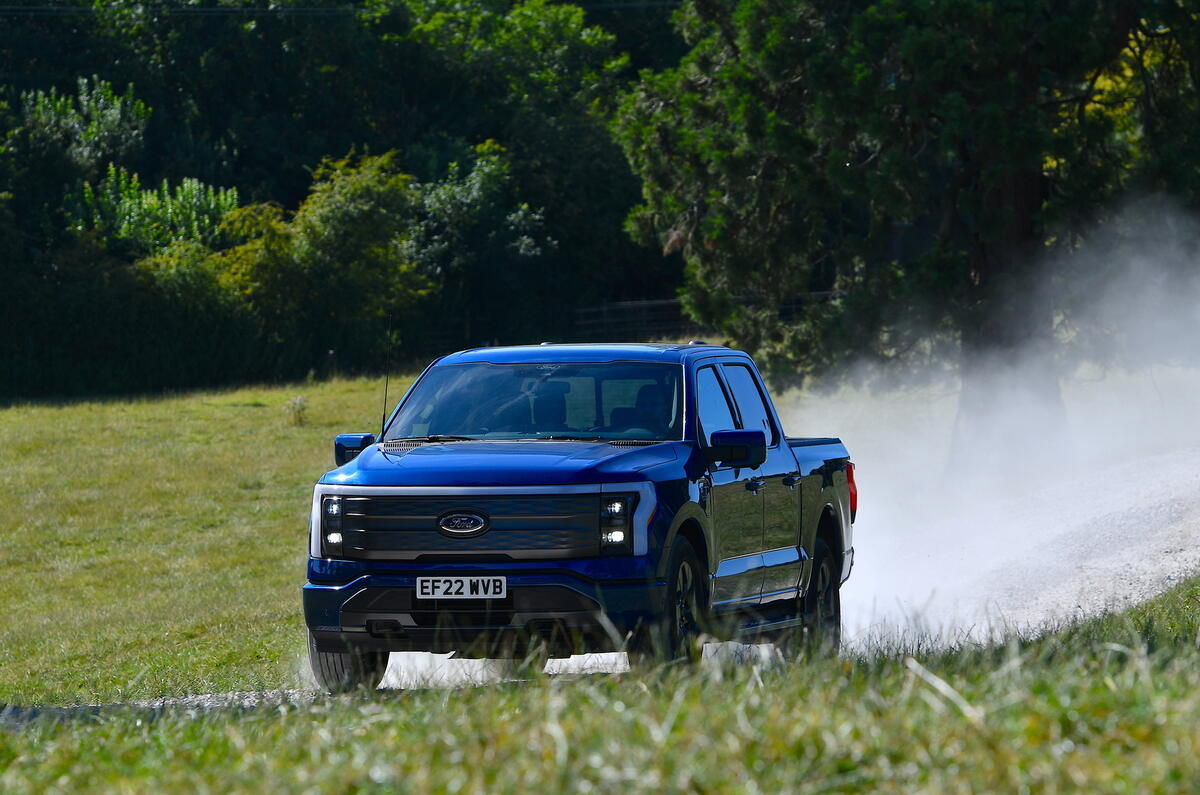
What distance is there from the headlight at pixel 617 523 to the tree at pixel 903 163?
1738cm

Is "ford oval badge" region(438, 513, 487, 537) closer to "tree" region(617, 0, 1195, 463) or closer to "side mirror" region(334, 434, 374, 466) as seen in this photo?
"side mirror" region(334, 434, 374, 466)

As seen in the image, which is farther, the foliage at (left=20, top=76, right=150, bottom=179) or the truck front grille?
the foliage at (left=20, top=76, right=150, bottom=179)

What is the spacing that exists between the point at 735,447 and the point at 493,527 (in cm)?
161

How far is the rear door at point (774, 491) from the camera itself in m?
9.91

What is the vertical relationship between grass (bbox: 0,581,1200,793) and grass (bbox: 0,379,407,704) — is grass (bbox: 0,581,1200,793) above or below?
above

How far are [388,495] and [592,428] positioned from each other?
1.43m

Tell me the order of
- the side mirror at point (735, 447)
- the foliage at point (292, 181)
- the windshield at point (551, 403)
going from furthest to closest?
the foliage at point (292, 181) → the windshield at point (551, 403) → the side mirror at point (735, 447)

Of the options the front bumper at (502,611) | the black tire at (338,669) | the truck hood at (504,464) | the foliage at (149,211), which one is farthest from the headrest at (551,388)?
the foliage at (149,211)

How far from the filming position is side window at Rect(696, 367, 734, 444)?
9.55 metres

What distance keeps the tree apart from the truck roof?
15535 mm

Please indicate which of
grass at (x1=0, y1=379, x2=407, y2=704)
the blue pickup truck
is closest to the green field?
the blue pickup truck

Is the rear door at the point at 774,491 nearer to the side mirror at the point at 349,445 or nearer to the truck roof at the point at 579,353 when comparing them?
the truck roof at the point at 579,353

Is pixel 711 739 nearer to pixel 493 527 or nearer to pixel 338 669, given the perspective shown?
pixel 493 527

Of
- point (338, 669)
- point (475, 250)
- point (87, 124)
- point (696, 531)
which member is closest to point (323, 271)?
point (475, 250)
